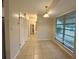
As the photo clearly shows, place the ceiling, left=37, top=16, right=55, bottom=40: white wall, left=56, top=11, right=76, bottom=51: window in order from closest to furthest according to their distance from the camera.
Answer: the ceiling, left=56, top=11, right=76, bottom=51: window, left=37, top=16, right=55, bottom=40: white wall

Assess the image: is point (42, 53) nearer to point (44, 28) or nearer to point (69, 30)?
point (69, 30)

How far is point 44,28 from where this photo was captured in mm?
12367

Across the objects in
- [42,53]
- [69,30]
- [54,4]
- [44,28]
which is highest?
[54,4]

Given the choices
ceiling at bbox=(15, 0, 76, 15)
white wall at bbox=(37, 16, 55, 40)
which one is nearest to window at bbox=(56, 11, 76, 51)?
ceiling at bbox=(15, 0, 76, 15)

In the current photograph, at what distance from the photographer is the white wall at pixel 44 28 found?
484 inches

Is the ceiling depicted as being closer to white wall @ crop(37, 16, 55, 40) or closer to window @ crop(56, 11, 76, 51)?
window @ crop(56, 11, 76, 51)

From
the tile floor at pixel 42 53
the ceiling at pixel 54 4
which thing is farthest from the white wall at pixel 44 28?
the ceiling at pixel 54 4

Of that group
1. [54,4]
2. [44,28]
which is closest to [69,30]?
[54,4]

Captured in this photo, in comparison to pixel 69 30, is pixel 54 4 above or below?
above

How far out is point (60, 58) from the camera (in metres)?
5.59

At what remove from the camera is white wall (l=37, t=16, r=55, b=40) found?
1230 centimetres

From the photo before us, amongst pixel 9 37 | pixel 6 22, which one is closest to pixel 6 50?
pixel 9 37

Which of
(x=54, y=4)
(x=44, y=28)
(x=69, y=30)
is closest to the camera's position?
(x=54, y=4)

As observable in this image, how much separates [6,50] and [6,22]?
943mm
